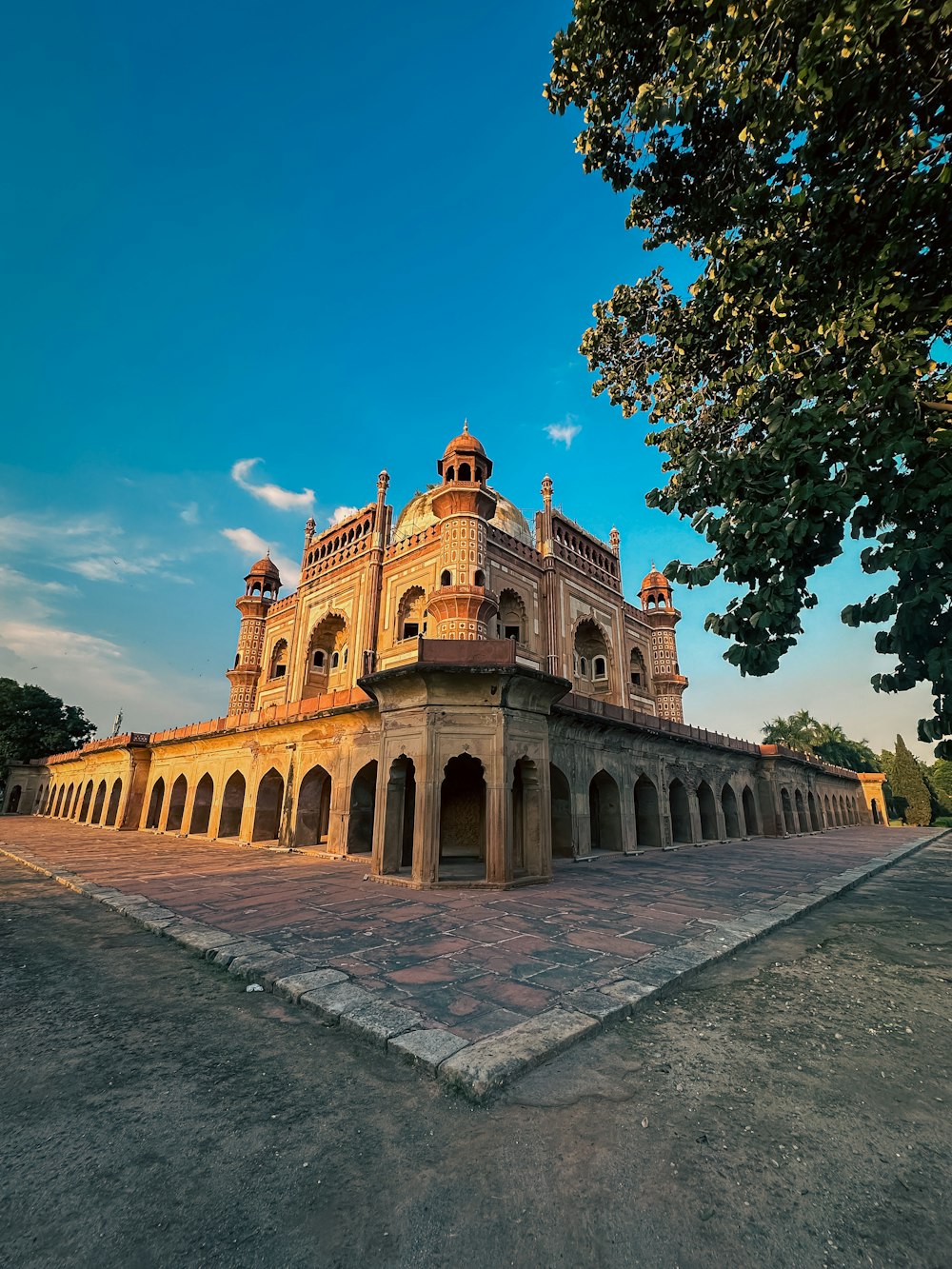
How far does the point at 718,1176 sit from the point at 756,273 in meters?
7.09

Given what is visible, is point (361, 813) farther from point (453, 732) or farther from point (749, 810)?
point (749, 810)

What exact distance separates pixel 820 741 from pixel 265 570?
5231 centimetres

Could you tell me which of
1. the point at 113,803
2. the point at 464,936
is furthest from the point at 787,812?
the point at 113,803

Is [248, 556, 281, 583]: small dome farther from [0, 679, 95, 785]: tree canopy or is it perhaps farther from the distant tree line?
the distant tree line

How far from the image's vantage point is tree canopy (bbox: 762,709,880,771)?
5253cm

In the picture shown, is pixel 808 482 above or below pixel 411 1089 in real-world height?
above

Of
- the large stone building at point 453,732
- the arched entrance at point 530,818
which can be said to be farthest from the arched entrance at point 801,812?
the arched entrance at point 530,818

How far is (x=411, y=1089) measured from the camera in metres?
2.84

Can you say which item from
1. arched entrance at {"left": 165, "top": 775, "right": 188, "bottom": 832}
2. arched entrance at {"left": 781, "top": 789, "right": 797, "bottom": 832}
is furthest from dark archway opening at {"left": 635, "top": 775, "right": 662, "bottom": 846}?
arched entrance at {"left": 165, "top": 775, "right": 188, "bottom": 832}

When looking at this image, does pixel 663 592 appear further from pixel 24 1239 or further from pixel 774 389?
pixel 24 1239

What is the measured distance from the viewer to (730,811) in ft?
69.3

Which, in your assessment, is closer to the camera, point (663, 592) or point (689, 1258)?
point (689, 1258)

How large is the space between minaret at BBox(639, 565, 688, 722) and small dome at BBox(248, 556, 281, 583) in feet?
79.4

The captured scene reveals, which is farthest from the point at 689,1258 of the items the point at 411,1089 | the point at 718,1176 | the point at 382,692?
the point at 382,692
